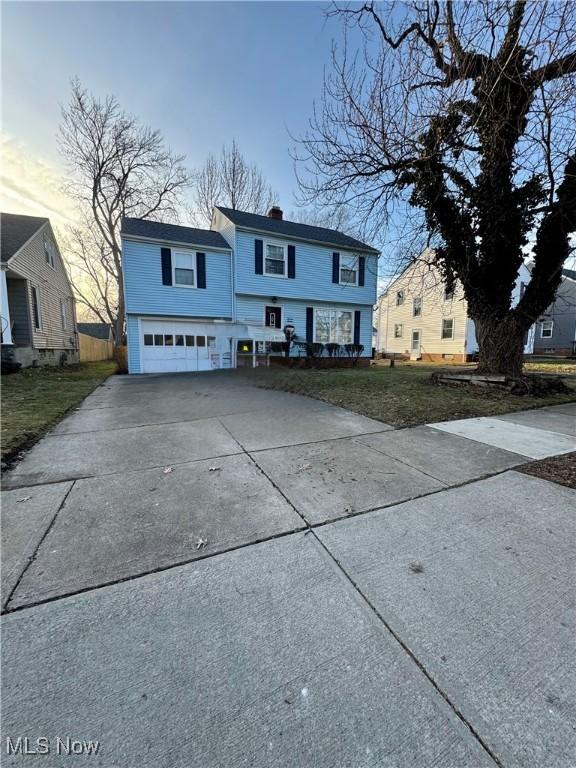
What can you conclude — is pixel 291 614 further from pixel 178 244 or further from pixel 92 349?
pixel 92 349

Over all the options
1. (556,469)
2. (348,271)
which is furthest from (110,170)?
(556,469)

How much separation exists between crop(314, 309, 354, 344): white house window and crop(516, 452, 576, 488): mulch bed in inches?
508

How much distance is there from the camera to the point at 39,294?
14.4 m

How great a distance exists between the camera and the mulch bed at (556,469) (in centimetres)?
297

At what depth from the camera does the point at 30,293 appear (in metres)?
13.3

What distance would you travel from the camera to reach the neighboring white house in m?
19.6

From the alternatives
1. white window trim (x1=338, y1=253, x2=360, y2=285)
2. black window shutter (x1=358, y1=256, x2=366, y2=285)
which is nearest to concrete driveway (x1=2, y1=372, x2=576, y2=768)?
white window trim (x1=338, y1=253, x2=360, y2=285)

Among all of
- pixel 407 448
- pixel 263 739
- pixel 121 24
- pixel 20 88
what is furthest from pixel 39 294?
pixel 263 739

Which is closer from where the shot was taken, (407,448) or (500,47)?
(407,448)

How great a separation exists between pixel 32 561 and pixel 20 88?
7.74m

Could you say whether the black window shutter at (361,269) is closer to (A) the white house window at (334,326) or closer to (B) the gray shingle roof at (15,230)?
(A) the white house window at (334,326)

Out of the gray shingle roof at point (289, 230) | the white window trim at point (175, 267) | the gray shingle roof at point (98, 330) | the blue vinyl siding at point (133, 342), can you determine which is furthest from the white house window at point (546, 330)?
the gray shingle roof at point (98, 330)

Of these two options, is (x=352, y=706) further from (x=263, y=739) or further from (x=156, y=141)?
(x=156, y=141)

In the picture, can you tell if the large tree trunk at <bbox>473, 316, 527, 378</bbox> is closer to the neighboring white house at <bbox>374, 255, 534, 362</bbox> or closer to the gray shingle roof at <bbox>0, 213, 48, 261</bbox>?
the neighboring white house at <bbox>374, 255, 534, 362</bbox>
